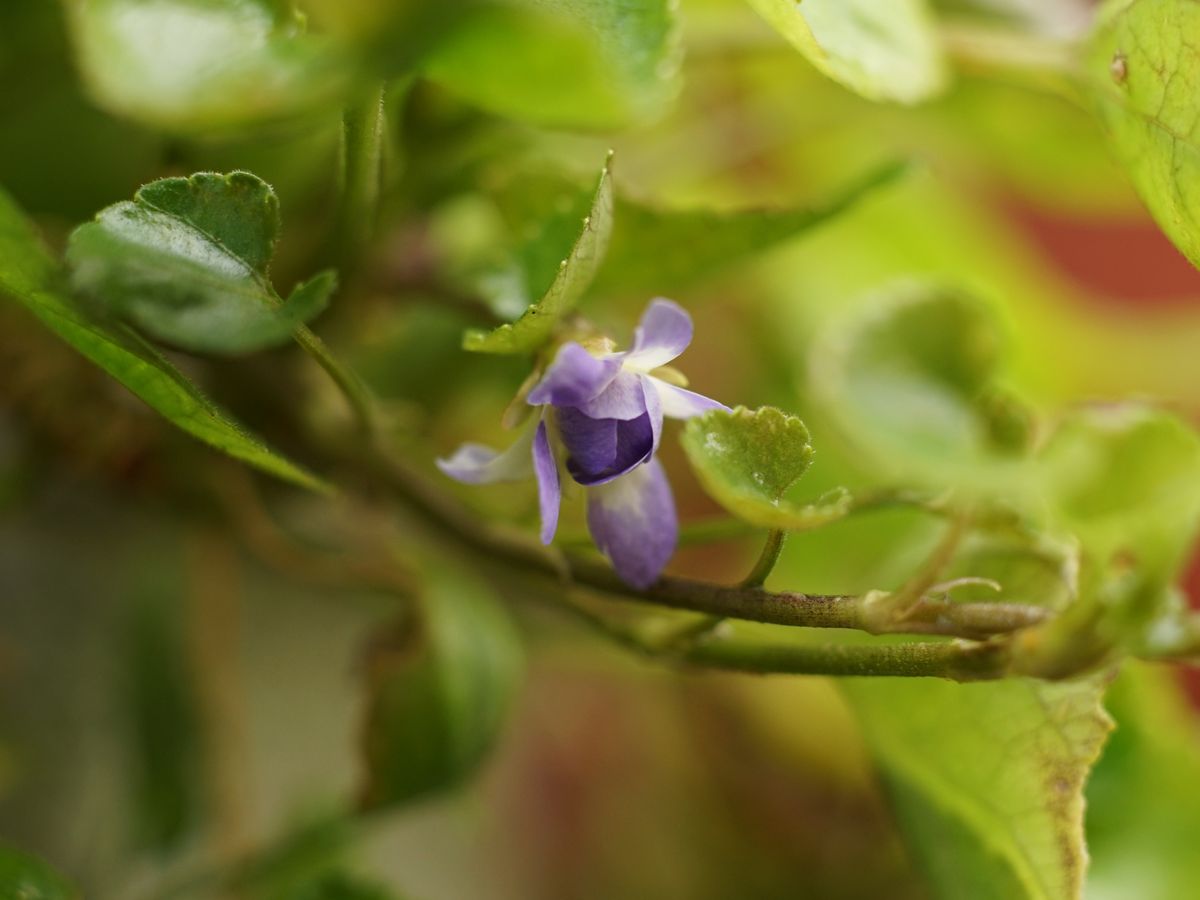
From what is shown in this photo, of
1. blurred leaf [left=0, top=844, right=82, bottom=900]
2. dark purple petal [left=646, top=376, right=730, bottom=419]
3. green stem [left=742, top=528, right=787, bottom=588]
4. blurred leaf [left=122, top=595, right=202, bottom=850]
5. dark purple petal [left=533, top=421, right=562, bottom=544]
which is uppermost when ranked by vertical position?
dark purple petal [left=646, top=376, right=730, bottom=419]

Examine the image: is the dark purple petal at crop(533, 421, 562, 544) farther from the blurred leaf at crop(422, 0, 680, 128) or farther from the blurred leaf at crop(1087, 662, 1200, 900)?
the blurred leaf at crop(1087, 662, 1200, 900)

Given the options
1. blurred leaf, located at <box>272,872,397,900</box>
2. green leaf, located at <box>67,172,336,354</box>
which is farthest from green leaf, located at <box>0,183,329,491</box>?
blurred leaf, located at <box>272,872,397,900</box>

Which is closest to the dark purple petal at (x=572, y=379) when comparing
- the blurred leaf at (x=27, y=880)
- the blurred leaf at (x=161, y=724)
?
the blurred leaf at (x=27, y=880)

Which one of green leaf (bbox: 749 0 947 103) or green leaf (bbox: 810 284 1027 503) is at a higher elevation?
green leaf (bbox: 749 0 947 103)

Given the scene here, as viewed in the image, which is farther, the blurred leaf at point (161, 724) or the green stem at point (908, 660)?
the blurred leaf at point (161, 724)

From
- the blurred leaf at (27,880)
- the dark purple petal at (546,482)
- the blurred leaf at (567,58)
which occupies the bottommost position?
the blurred leaf at (27,880)

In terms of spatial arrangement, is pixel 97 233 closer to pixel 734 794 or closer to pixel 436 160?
pixel 436 160

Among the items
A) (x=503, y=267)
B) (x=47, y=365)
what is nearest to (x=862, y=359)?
(x=503, y=267)

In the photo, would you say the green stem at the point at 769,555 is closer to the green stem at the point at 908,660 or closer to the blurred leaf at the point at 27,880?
the green stem at the point at 908,660
